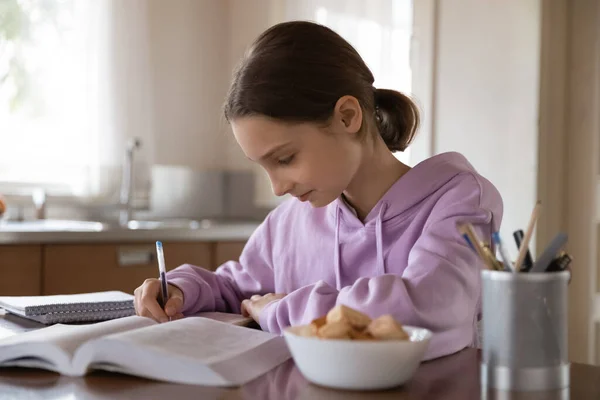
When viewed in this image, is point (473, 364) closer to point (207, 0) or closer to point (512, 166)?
point (512, 166)

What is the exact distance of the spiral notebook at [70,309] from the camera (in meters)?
1.24

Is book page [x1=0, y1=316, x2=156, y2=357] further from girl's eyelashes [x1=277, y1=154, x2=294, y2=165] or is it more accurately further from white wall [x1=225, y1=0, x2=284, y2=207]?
white wall [x1=225, y1=0, x2=284, y2=207]

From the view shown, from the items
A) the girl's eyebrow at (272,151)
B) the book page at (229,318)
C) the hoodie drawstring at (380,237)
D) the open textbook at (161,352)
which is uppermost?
the girl's eyebrow at (272,151)

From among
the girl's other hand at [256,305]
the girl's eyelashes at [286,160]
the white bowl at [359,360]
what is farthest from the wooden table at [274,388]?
the girl's eyelashes at [286,160]

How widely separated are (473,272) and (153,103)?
2.60m

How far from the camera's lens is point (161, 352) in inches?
32.9

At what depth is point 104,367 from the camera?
87 cm

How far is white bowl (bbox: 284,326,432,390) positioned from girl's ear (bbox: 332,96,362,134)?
0.51 meters

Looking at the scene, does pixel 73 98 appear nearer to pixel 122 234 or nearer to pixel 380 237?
pixel 122 234

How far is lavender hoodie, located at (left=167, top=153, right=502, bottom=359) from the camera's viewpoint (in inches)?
38.8

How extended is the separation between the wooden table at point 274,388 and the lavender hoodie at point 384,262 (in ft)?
0.38

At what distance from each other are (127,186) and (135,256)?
2.05 feet

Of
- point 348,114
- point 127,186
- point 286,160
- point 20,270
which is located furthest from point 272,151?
point 127,186

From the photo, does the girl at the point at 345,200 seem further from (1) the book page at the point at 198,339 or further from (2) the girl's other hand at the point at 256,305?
(1) the book page at the point at 198,339
